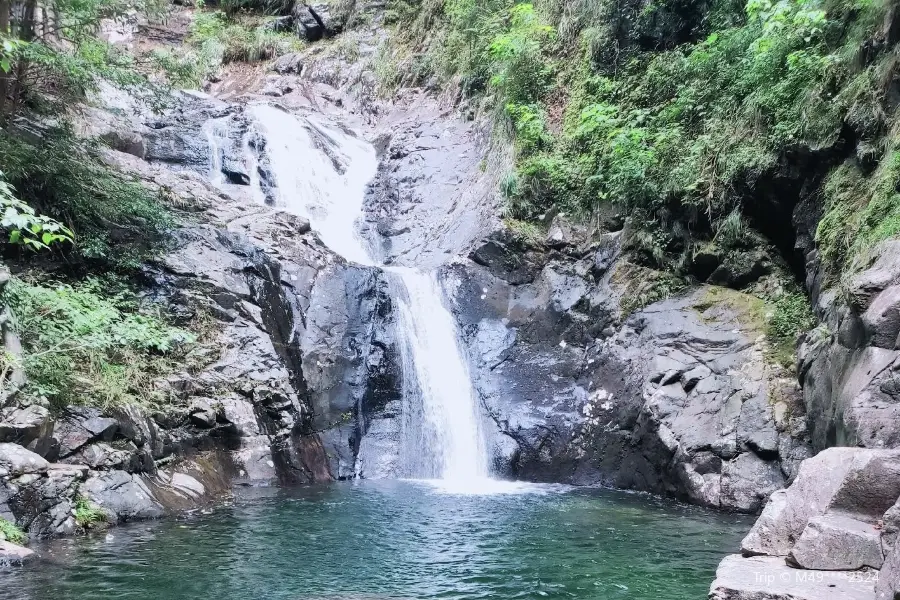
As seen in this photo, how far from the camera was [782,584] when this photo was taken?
4.04m

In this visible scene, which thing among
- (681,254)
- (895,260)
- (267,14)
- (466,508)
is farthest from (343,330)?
(267,14)

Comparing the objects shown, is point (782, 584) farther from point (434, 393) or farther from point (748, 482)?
point (434, 393)

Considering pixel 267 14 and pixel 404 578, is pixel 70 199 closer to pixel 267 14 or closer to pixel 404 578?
pixel 404 578

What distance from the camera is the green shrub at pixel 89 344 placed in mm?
7895

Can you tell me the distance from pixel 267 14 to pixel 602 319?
23.4 m

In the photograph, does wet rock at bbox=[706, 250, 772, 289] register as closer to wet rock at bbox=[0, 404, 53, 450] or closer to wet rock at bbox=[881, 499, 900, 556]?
wet rock at bbox=[881, 499, 900, 556]

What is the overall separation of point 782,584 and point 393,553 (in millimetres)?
3988

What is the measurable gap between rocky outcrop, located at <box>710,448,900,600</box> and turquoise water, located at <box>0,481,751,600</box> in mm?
1188

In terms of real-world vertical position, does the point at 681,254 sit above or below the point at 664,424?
above

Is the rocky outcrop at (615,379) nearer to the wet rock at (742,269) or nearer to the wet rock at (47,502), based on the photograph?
the wet rock at (742,269)

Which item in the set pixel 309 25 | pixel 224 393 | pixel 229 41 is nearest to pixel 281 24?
pixel 309 25

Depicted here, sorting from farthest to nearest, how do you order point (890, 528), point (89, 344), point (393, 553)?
point (89, 344)
point (393, 553)
point (890, 528)

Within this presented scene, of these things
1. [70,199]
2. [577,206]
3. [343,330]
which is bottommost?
[343,330]

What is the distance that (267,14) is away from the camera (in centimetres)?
2862
